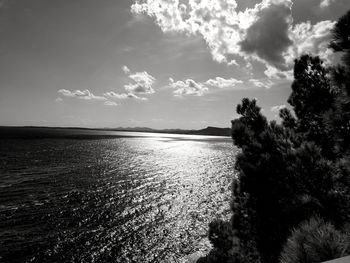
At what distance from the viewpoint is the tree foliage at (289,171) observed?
408 inches

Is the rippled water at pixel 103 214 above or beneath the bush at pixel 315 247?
beneath

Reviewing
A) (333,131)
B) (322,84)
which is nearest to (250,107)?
(322,84)

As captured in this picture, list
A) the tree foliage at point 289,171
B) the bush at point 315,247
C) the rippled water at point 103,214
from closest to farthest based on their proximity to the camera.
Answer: the bush at point 315,247 < the tree foliage at point 289,171 < the rippled water at point 103,214

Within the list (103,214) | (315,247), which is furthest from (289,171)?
(103,214)

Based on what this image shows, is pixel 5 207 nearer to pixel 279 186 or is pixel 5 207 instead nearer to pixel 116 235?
pixel 116 235

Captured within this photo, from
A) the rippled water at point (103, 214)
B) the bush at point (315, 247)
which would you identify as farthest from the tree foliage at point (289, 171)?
the rippled water at point (103, 214)

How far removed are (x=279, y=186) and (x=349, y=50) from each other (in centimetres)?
939

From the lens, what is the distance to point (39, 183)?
46.2 metres

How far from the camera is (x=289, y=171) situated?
12.0 meters

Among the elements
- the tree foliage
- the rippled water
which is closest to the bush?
the tree foliage

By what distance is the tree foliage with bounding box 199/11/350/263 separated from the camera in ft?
34.0

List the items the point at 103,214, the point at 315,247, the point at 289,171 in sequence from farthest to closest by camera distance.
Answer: the point at 103,214
the point at 289,171
the point at 315,247

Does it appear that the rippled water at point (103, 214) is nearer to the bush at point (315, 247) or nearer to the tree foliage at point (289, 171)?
the tree foliage at point (289, 171)

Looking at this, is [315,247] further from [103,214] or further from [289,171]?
[103,214]
